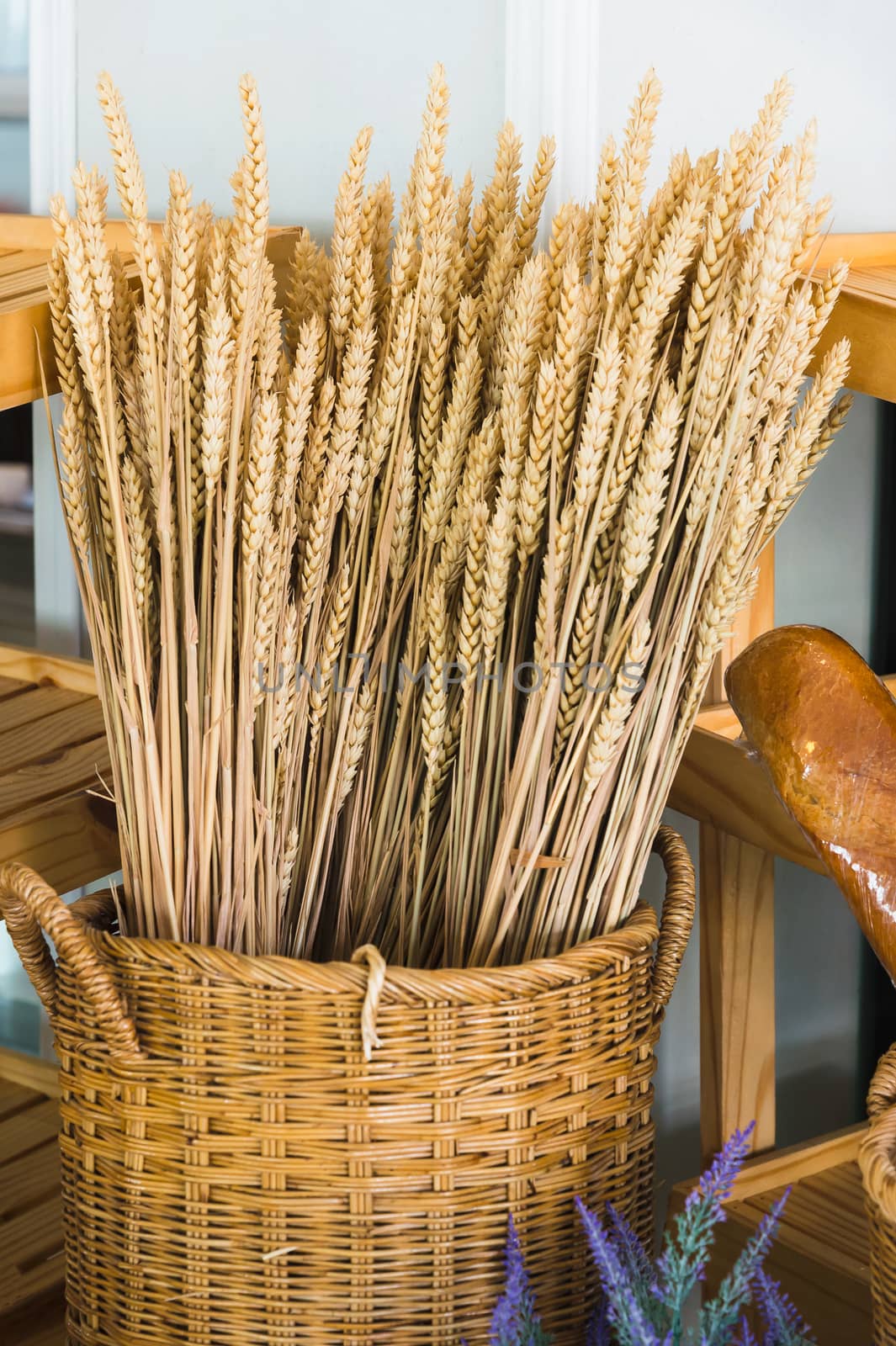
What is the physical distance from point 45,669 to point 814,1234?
961 mm

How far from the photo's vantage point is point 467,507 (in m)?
0.81

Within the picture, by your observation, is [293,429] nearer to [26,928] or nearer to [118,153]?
[118,153]

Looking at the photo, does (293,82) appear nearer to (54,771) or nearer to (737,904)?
(54,771)

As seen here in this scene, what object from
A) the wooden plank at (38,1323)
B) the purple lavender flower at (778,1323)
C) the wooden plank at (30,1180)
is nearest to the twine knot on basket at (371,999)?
the purple lavender flower at (778,1323)

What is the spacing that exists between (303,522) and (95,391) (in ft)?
0.49

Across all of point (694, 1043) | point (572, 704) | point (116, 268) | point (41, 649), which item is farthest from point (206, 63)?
point (694, 1043)

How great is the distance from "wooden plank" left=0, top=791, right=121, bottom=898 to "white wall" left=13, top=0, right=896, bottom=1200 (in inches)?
22.9

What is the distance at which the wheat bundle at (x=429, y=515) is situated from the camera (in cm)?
77

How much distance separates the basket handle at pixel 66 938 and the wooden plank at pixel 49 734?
15.6 inches

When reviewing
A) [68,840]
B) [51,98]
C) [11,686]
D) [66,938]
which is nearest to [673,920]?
[66,938]

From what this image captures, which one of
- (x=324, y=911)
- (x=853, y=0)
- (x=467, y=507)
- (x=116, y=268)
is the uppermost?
(x=853, y=0)

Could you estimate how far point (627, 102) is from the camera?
3.62ft

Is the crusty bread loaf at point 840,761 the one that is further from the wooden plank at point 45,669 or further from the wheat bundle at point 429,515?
the wooden plank at point 45,669

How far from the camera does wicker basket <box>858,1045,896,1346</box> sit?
2.24ft
